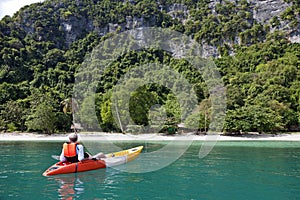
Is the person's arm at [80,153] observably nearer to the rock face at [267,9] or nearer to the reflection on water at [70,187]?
the reflection on water at [70,187]

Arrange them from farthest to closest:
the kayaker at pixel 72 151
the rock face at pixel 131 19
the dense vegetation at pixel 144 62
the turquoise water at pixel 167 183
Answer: the rock face at pixel 131 19
the dense vegetation at pixel 144 62
the kayaker at pixel 72 151
the turquoise water at pixel 167 183

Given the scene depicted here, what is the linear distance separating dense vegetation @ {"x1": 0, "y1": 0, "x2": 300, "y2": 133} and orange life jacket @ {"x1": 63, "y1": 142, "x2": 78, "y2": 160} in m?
29.7

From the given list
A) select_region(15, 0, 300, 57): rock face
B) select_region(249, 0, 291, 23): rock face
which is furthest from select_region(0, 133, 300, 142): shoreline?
select_region(249, 0, 291, 23): rock face

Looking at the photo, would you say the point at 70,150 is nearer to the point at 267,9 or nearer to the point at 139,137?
the point at 139,137

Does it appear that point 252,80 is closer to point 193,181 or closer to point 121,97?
point 121,97

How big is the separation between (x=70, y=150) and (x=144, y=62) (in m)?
65.7

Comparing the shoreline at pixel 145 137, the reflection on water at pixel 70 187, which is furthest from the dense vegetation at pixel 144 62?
the reflection on water at pixel 70 187

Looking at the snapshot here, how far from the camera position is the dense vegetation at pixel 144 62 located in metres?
46.8

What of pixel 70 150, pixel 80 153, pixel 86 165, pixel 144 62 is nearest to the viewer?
pixel 70 150

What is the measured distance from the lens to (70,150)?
49.8ft

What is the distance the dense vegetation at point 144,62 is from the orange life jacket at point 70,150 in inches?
1171

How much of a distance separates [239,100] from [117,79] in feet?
95.4

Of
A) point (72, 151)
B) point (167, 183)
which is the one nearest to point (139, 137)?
point (72, 151)

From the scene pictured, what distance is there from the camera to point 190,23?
100750 millimetres
